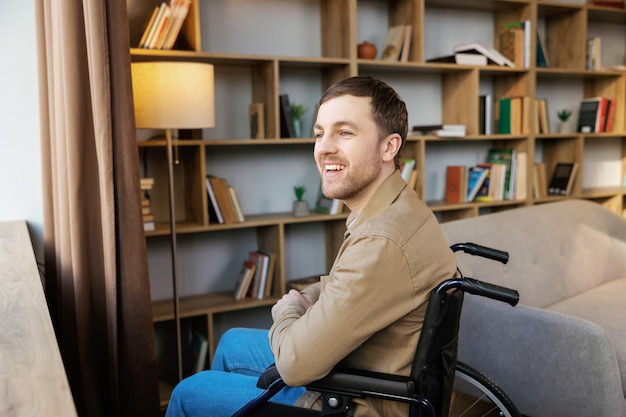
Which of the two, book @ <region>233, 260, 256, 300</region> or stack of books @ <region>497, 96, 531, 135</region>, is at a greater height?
stack of books @ <region>497, 96, 531, 135</region>

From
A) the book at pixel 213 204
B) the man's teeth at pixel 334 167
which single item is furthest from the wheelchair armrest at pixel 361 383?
the book at pixel 213 204

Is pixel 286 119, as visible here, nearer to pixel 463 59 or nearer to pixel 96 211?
pixel 463 59

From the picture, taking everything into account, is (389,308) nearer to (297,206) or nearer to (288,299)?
(288,299)

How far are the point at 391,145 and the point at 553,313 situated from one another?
1.04 metres

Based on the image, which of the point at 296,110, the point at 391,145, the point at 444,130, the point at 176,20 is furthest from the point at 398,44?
the point at 391,145

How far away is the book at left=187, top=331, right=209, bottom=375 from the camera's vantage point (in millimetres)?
3151

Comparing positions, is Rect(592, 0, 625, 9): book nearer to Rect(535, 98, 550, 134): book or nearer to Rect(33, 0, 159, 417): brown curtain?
Rect(535, 98, 550, 134): book

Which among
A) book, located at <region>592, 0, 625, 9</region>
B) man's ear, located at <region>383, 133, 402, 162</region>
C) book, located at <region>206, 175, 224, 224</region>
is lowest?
book, located at <region>206, 175, 224, 224</region>

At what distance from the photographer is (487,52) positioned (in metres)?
3.84

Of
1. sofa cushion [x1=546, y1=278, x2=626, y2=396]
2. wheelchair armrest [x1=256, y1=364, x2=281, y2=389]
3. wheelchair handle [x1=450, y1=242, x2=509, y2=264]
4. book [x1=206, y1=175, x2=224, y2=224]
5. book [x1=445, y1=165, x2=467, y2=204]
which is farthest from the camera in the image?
book [x1=445, y1=165, x2=467, y2=204]

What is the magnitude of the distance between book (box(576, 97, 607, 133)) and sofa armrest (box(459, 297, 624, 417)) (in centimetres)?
260

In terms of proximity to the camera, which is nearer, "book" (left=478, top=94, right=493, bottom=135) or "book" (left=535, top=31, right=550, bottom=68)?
"book" (left=478, top=94, right=493, bottom=135)

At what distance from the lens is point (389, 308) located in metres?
1.38

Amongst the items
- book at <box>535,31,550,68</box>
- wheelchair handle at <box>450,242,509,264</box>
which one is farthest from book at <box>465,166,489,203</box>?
wheelchair handle at <box>450,242,509,264</box>
